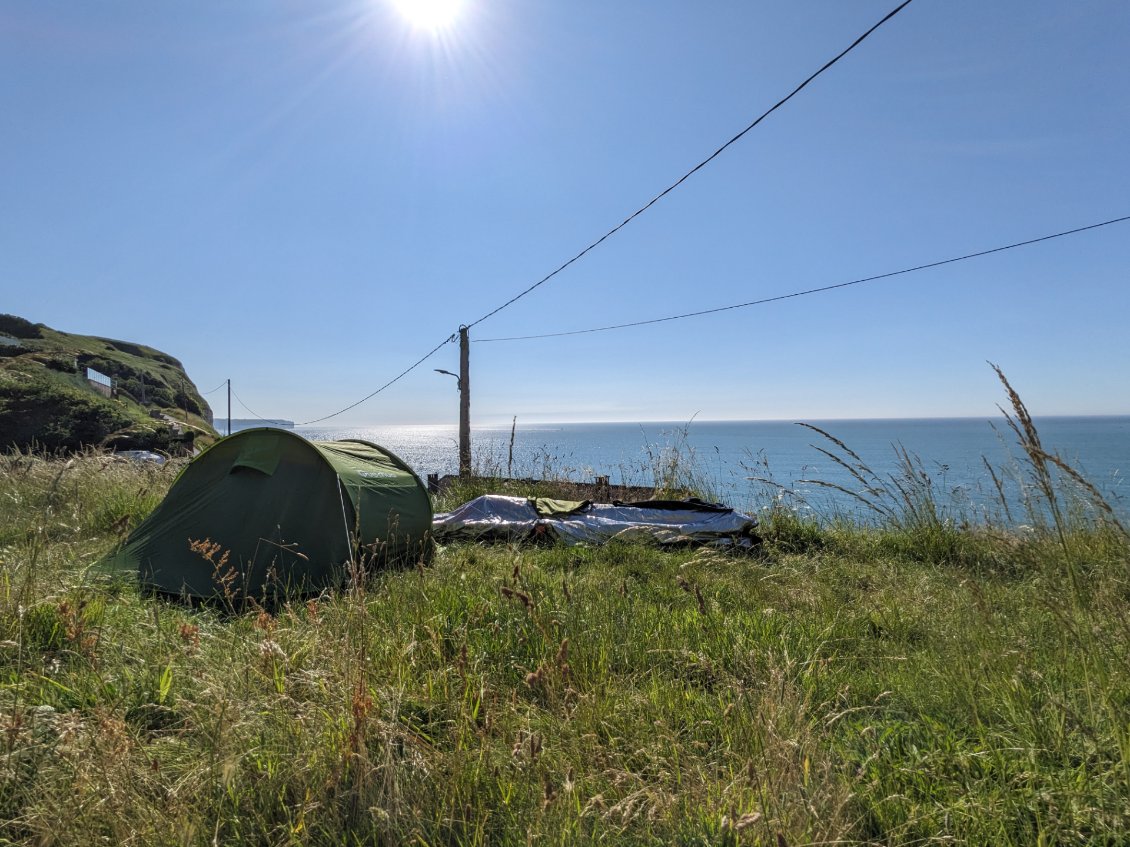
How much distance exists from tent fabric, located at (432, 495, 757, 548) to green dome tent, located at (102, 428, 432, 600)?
5.46ft

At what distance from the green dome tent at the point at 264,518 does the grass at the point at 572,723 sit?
3.06 ft

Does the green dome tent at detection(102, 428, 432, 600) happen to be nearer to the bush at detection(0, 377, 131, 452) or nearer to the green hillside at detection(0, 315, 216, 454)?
the green hillside at detection(0, 315, 216, 454)

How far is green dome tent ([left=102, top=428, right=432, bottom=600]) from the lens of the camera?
4.93 meters

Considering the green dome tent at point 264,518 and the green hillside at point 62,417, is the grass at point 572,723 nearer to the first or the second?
the green dome tent at point 264,518

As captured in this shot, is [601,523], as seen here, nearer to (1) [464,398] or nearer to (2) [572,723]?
(2) [572,723]

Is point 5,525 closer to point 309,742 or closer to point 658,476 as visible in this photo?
A: point 309,742

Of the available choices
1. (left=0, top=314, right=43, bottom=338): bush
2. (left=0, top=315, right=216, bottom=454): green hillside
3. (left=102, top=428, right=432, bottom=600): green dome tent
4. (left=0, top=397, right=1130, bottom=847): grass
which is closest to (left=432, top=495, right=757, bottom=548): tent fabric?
(left=102, top=428, right=432, bottom=600): green dome tent

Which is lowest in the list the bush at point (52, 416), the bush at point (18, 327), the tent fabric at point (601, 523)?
the tent fabric at point (601, 523)

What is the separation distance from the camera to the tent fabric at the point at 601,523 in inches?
270

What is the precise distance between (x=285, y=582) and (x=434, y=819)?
360 cm

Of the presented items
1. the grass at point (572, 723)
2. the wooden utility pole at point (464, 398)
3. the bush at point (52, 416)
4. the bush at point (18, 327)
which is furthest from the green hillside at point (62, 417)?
the bush at point (18, 327)

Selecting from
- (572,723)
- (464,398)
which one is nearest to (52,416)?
(464,398)

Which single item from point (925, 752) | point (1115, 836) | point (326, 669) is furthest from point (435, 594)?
point (1115, 836)

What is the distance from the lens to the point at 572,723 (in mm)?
2322
